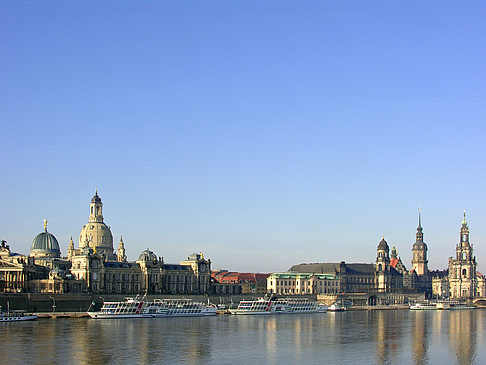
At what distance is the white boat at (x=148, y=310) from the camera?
132 metres

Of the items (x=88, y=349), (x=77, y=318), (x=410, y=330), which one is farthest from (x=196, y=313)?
(x=88, y=349)

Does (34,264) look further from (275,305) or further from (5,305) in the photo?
(275,305)

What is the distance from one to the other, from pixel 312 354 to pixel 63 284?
84223 millimetres

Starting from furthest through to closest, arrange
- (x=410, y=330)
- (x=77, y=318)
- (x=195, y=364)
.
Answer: (x=77, y=318), (x=410, y=330), (x=195, y=364)

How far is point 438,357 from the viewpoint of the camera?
81.1m

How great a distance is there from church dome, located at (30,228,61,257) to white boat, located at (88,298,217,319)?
43624 millimetres

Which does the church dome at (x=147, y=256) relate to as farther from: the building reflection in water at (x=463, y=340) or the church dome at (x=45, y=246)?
the building reflection in water at (x=463, y=340)

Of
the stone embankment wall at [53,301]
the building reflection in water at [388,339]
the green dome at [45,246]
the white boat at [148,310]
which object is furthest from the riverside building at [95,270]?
the building reflection in water at [388,339]

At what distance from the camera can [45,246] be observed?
610 feet

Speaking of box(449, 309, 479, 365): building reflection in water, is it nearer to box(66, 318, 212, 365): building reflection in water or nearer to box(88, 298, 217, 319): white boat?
box(66, 318, 212, 365): building reflection in water

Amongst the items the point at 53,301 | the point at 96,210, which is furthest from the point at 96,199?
the point at 53,301

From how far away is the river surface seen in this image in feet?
252

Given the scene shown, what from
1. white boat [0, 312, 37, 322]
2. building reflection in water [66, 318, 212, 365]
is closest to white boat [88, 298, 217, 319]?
building reflection in water [66, 318, 212, 365]

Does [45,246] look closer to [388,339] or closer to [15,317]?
[15,317]
